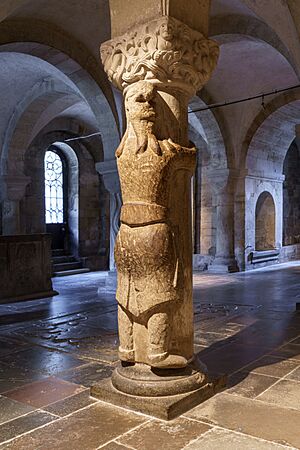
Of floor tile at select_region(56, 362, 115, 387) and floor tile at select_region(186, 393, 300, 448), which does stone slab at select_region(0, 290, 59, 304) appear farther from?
floor tile at select_region(186, 393, 300, 448)

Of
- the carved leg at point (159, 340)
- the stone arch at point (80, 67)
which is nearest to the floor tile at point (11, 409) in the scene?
the carved leg at point (159, 340)

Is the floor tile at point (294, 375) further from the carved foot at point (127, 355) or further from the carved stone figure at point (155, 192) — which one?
the carved foot at point (127, 355)

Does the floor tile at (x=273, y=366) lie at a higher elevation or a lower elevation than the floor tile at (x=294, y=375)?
higher

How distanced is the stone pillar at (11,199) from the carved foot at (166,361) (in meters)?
8.81

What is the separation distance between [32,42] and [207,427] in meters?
6.51

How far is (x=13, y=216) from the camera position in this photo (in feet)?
37.3

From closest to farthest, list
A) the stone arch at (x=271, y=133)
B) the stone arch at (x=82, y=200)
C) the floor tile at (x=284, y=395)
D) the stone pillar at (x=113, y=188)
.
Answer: the floor tile at (x=284, y=395)
the stone pillar at (x=113, y=188)
the stone arch at (x=271, y=133)
the stone arch at (x=82, y=200)

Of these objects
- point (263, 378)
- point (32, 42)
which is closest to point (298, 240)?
point (32, 42)

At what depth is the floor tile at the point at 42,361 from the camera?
3.92m

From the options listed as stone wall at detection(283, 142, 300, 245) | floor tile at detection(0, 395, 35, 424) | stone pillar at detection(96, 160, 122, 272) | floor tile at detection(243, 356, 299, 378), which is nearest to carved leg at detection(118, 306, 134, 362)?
floor tile at detection(0, 395, 35, 424)

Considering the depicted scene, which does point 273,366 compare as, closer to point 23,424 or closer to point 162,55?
point 23,424

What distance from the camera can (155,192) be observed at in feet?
9.71

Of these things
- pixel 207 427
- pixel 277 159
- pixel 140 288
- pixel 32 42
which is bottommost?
pixel 207 427

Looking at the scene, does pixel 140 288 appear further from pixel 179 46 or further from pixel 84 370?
pixel 179 46
